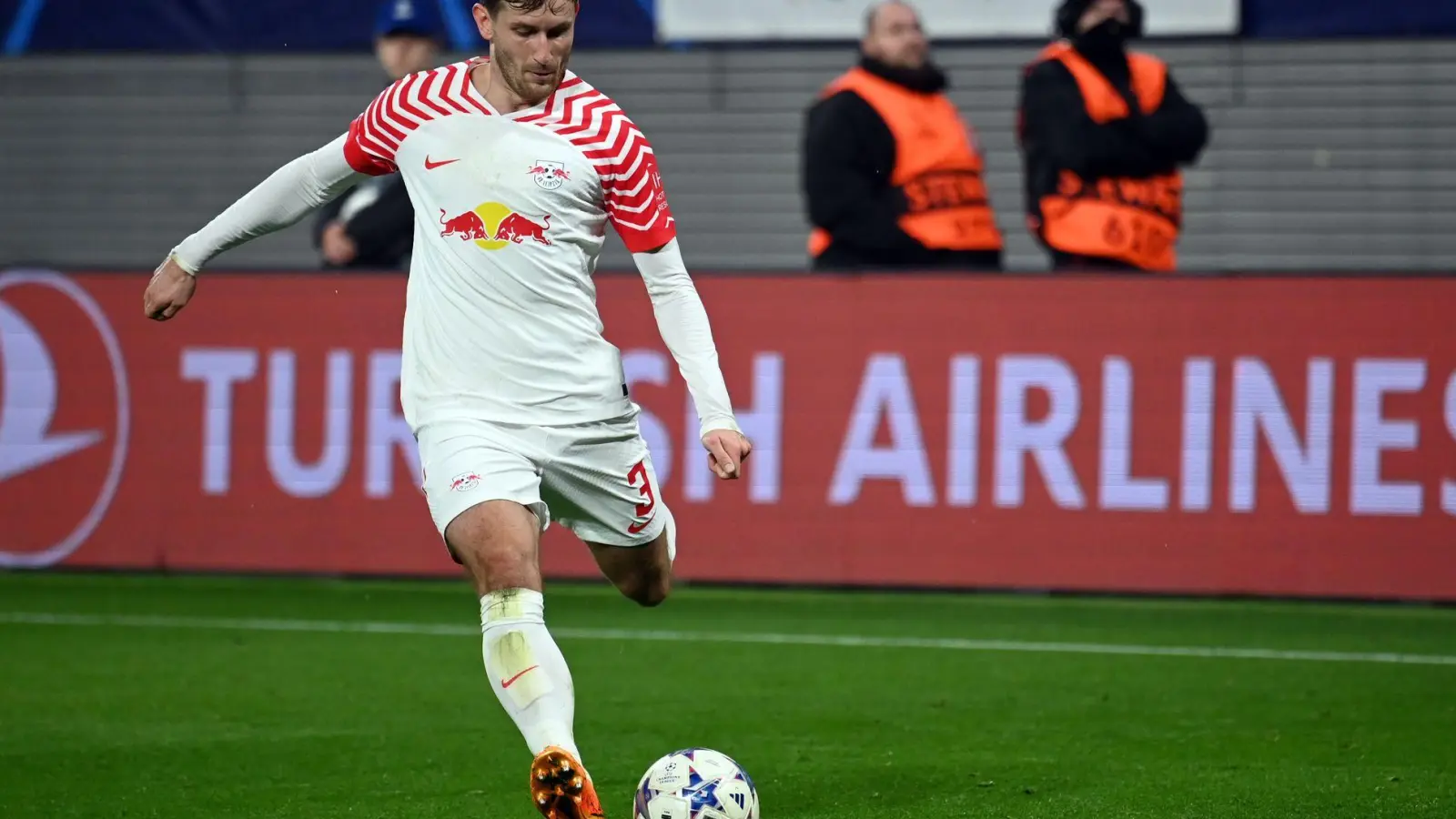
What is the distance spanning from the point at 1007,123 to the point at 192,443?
7562mm

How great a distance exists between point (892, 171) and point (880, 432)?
1.25m

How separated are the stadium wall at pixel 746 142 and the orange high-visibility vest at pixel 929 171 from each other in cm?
390

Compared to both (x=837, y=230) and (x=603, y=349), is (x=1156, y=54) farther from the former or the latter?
(x=603, y=349)

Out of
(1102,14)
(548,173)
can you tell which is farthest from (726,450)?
(1102,14)

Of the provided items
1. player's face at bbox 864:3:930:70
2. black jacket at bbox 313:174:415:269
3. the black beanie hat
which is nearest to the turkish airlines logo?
black jacket at bbox 313:174:415:269

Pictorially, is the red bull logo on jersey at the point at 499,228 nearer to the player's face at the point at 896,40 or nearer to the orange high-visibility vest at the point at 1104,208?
the orange high-visibility vest at the point at 1104,208

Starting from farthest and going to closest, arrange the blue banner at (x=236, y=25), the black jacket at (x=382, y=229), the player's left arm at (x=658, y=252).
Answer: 1. the blue banner at (x=236, y=25)
2. the black jacket at (x=382, y=229)
3. the player's left arm at (x=658, y=252)

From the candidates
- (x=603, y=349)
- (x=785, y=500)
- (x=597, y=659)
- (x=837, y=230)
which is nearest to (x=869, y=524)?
(x=785, y=500)

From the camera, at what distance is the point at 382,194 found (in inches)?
437

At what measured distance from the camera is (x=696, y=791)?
5.00 meters

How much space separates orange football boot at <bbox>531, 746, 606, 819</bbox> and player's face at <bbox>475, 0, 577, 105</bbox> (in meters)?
1.60

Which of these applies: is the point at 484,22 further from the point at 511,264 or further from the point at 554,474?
the point at 554,474

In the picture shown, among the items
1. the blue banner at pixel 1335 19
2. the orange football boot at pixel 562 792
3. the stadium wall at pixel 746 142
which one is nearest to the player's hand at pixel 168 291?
the orange football boot at pixel 562 792

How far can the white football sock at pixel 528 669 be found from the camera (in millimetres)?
4844
